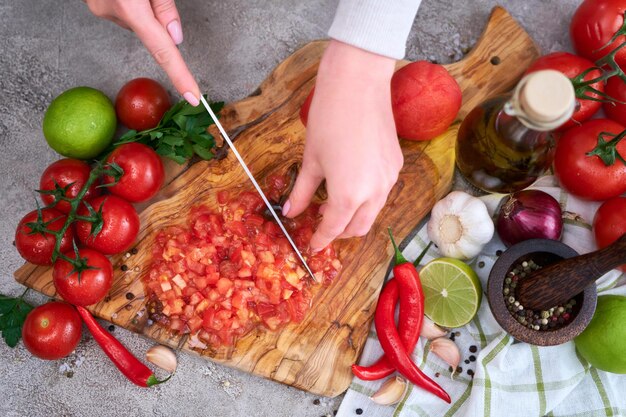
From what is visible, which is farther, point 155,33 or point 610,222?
point 610,222

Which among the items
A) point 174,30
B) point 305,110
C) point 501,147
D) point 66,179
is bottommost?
point 66,179

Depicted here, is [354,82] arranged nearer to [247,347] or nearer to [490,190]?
[490,190]

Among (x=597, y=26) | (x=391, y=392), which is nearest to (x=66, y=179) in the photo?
(x=391, y=392)

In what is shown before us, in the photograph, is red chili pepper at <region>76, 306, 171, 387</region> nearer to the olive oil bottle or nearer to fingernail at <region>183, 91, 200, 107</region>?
fingernail at <region>183, 91, 200, 107</region>

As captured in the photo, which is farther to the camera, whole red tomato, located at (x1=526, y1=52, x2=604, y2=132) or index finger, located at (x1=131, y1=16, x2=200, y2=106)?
whole red tomato, located at (x1=526, y1=52, x2=604, y2=132)

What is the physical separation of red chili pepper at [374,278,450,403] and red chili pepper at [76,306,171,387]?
24.1 inches

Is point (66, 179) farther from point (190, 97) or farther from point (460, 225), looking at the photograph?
point (460, 225)

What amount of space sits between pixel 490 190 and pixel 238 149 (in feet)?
2.32

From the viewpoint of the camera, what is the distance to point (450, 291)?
161 centimetres

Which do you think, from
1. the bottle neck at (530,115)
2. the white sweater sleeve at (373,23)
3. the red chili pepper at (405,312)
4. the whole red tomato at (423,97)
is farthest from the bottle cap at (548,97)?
the red chili pepper at (405,312)

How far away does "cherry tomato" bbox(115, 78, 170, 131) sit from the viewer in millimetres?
1650

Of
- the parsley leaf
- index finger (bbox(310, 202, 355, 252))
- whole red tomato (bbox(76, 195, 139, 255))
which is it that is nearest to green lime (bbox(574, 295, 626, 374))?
index finger (bbox(310, 202, 355, 252))

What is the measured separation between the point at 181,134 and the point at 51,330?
628mm

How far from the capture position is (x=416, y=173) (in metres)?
1.69
